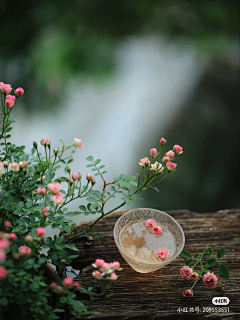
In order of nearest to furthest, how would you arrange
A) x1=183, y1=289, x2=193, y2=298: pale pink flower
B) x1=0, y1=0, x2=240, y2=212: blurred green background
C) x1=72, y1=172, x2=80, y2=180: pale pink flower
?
x1=72, y1=172, x2=80, y2=180: pale pink flower < x1=183, y1=289, x2=193, y2=298: pale pink flower < x1=0, y1=0, x2=240, y2=212: blurred green background

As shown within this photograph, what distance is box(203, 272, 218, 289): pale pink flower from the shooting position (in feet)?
2.79

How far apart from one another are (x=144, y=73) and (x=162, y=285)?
5.41 ft

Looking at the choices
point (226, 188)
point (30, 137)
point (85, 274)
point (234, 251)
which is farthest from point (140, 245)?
point (30, 137)

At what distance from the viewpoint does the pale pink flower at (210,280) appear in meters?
0.85

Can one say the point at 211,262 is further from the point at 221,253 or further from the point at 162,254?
the point at 162,254

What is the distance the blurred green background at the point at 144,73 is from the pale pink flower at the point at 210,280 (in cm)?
77

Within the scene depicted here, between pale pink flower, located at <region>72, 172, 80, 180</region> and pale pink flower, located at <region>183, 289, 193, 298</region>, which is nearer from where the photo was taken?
pale pink flower, located at <region>72, 172, 80, 180</region>

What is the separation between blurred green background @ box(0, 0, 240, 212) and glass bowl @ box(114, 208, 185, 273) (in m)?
0.66

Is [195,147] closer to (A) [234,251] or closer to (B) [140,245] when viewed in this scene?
(A) [234,251]

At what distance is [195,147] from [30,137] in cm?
99

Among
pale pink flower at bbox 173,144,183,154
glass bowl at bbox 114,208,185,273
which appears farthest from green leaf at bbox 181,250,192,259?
pale pink flower at bbox 173,144,183,154

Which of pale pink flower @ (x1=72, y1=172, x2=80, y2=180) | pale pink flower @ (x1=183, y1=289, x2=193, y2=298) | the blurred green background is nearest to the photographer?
pale pink flower @ (x1=72, y1=172, x2=80, y2=180)

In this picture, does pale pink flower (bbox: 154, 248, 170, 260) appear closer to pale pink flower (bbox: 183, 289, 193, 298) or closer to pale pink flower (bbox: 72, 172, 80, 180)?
pale pink flower (bbox: 183, 289, 193, 298)

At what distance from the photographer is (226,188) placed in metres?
1.69
